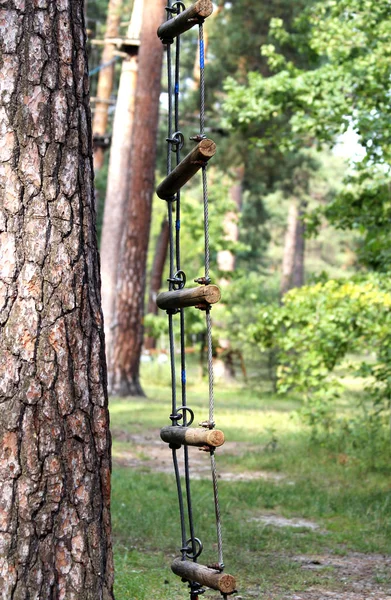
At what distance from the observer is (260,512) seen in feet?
25.2

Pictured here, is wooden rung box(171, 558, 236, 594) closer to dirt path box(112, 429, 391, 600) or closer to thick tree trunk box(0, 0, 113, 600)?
thick tree trunk box(0, 0, 113, 600)

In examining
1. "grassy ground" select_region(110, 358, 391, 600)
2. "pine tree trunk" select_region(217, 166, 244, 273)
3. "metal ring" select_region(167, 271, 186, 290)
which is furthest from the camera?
"pine tree trunk" select_region(217, 166, 244, 273)

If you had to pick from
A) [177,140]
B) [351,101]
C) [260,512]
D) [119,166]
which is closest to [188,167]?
[177,140]

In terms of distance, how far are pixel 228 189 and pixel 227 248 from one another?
3.71 m

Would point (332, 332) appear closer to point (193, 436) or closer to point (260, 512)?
point (260, 512)

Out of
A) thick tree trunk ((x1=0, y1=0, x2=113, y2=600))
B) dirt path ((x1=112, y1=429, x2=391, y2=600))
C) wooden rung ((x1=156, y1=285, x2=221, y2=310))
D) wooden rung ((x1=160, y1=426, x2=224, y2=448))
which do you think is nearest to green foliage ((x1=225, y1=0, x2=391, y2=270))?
dirt path ((x1=112, y1=429, x2=391, y2=600))

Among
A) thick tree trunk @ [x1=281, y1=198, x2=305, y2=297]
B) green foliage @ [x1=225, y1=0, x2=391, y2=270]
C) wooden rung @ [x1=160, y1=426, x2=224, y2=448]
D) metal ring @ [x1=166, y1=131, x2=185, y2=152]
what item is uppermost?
thick tree trunk @ [x1=281, y1=198, x2=305, y2=297]

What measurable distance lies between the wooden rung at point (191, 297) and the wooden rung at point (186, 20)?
1126mm

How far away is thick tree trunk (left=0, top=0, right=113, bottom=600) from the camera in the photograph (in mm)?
3516

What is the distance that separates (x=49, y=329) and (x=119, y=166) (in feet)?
50.4

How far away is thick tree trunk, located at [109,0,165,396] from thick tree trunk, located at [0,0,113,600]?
12.5m

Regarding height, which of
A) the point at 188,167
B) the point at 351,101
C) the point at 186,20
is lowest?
the point at 188,167

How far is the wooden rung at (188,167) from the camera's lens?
3877 millimetres

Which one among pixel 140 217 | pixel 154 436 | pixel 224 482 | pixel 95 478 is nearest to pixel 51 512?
pixel 95 478
